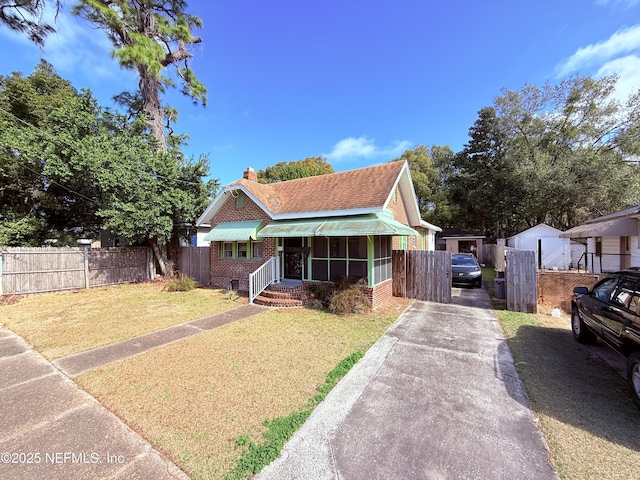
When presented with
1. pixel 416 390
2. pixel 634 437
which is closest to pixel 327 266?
pixel 416 390

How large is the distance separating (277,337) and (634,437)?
20.2 ft

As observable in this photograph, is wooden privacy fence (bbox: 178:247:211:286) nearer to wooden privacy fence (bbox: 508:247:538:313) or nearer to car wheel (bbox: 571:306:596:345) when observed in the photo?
wooden privacy fence (bbox: 508:247:538:313)

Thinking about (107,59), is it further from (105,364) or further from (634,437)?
(634,437)

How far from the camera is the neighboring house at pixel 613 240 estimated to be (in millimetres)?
11648

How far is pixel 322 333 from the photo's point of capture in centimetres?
704

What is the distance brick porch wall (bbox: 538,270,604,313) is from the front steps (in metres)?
8.62

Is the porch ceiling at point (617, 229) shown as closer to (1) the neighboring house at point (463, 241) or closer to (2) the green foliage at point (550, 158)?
(2) the green foliage at point (550, 158)

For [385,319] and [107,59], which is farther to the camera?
[107,59]

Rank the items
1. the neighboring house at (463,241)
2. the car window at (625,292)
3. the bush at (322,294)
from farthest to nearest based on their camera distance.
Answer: the neighboring house at (463,241)
the bush at (322,294)
the car window at (625,292)

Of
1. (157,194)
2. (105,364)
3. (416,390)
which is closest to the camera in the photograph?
(416,390)

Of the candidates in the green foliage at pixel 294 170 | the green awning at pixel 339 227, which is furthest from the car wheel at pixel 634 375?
the green foliage at pixel 294 170

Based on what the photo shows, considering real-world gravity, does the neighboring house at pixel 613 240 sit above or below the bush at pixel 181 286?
above

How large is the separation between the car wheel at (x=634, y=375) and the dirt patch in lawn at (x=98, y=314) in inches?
395

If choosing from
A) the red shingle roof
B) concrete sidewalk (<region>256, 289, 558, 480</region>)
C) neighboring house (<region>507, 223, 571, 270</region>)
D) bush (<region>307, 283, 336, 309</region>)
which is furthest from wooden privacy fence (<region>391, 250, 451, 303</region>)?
neighboring house (<region>507, 223, 571, 270</region>)
